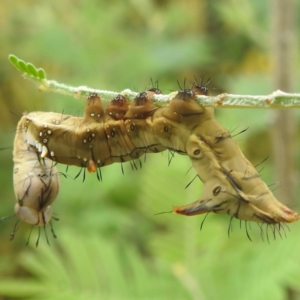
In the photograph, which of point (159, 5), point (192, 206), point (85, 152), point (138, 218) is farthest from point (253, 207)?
point (159, 5)

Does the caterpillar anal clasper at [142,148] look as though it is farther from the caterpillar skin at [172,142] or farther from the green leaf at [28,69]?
the green leaf at [28,69]

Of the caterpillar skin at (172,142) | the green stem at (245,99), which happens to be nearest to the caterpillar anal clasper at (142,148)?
the caterpillar skin at (172,142)

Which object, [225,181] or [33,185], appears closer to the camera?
[225,181]

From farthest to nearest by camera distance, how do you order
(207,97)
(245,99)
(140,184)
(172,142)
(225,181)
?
(140,184)
(172,142)
(225,181)
(207,97)
(245,99)

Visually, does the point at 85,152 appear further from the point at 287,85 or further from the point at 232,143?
the point at 287,85

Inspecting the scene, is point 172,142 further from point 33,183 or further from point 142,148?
point 33,183

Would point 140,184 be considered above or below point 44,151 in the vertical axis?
above

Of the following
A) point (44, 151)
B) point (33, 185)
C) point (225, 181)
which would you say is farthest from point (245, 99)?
point (33, 185)

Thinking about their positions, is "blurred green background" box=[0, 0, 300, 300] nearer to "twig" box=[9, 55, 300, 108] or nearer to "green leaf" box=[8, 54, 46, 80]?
"twig" box=[9, 55, 300, 108]
